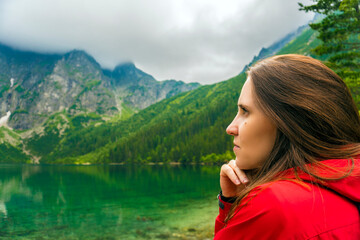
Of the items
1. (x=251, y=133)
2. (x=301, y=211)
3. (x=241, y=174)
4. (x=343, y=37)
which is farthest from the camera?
(x=343, y=37)

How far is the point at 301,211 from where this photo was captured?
929 mm

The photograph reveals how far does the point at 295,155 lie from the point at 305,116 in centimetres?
21

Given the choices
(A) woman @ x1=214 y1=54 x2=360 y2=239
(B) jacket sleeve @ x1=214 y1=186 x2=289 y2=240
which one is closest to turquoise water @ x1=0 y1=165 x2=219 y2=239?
(A) woman @ x1=214 y1=54 x2=360 y2=239

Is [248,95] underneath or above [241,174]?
above

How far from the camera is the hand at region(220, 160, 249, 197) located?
157 centimetres

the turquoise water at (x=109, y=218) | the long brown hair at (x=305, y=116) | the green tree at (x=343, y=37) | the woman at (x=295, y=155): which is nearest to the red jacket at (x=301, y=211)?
the woman at (x=295, y=155)

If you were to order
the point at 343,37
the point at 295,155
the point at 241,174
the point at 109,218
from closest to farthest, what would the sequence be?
the point at 295,155 < the point at 241,174 < the point at 343,37 < the point at 109,218

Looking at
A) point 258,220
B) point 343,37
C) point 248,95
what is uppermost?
point 343,37

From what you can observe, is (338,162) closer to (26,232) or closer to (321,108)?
(321,108)

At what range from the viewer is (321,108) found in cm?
124

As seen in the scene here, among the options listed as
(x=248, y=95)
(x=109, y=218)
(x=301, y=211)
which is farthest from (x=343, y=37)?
(x=109, y=218)

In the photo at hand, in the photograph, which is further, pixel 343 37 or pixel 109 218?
pixel 109 218

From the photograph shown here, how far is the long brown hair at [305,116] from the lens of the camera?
48.4 inches

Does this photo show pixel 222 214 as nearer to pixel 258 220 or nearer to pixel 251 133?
pixel 251 133
